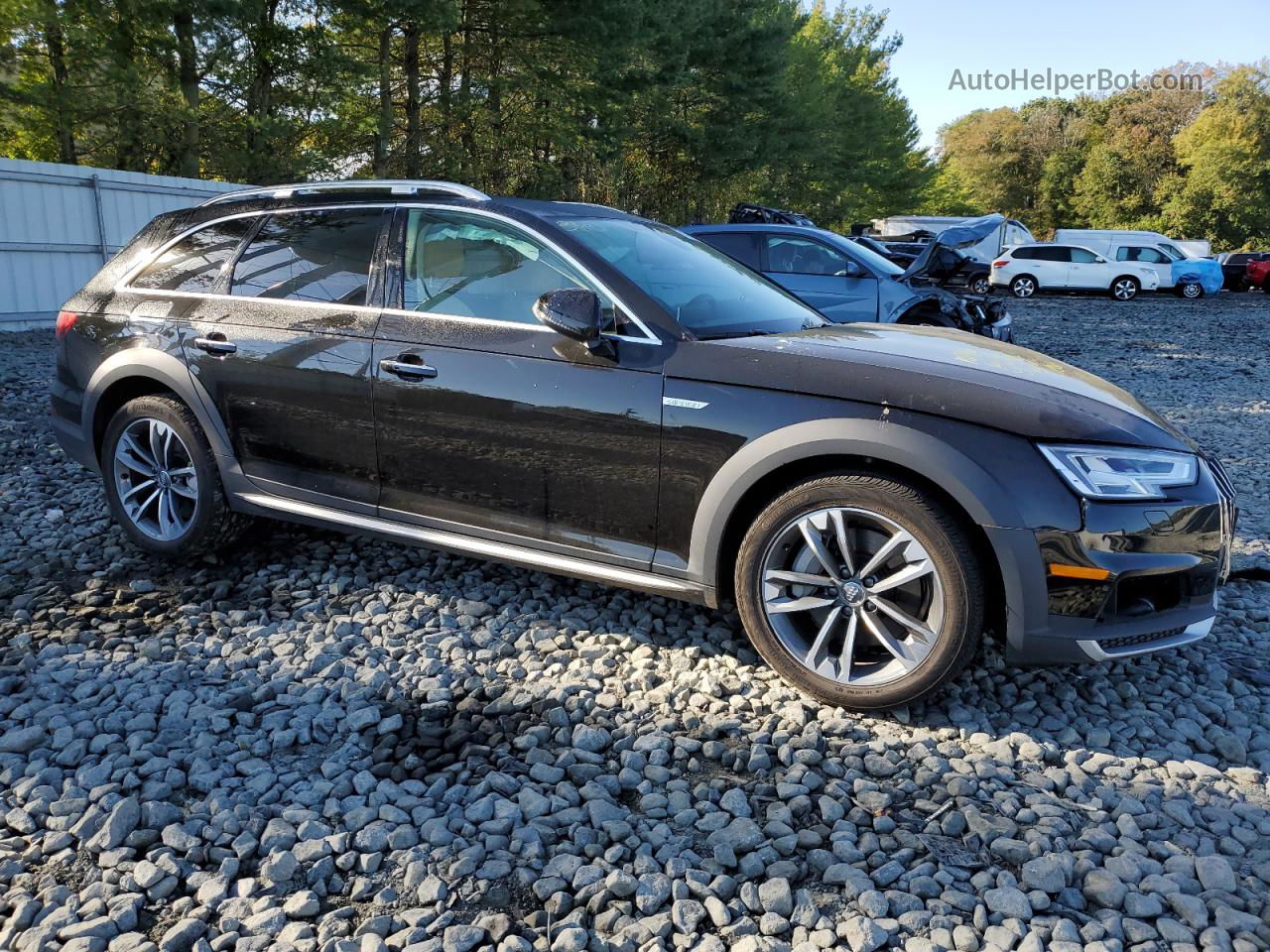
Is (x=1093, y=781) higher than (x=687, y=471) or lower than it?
lower

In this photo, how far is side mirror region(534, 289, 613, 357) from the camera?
3.28 metres

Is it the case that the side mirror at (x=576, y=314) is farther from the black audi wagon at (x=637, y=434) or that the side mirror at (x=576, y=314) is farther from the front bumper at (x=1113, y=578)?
the front bumper at (x=1113, y=578)

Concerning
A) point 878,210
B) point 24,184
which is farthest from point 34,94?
point 878,210

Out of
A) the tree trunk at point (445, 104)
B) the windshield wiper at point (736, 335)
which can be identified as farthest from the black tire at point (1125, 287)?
the windshield wiper at point (736, 335)

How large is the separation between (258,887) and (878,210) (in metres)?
57.1

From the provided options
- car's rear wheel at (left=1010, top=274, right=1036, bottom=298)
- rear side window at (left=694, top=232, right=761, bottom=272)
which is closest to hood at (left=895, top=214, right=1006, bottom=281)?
rear side window at (left=694, top=232, right=761, bottom=272)

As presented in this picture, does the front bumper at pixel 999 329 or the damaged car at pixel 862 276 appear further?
the front bumper at pixel 999 329

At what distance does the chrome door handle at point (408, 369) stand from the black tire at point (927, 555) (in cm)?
140

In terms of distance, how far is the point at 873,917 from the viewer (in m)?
2.27

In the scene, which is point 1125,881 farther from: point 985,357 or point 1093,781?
point 985,357

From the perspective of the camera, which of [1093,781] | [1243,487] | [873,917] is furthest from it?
[1243,487]

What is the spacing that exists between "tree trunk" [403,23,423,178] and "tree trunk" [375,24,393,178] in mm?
403

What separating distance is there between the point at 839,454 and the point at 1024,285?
2702 cm

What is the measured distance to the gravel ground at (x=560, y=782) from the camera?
7.45 ft
